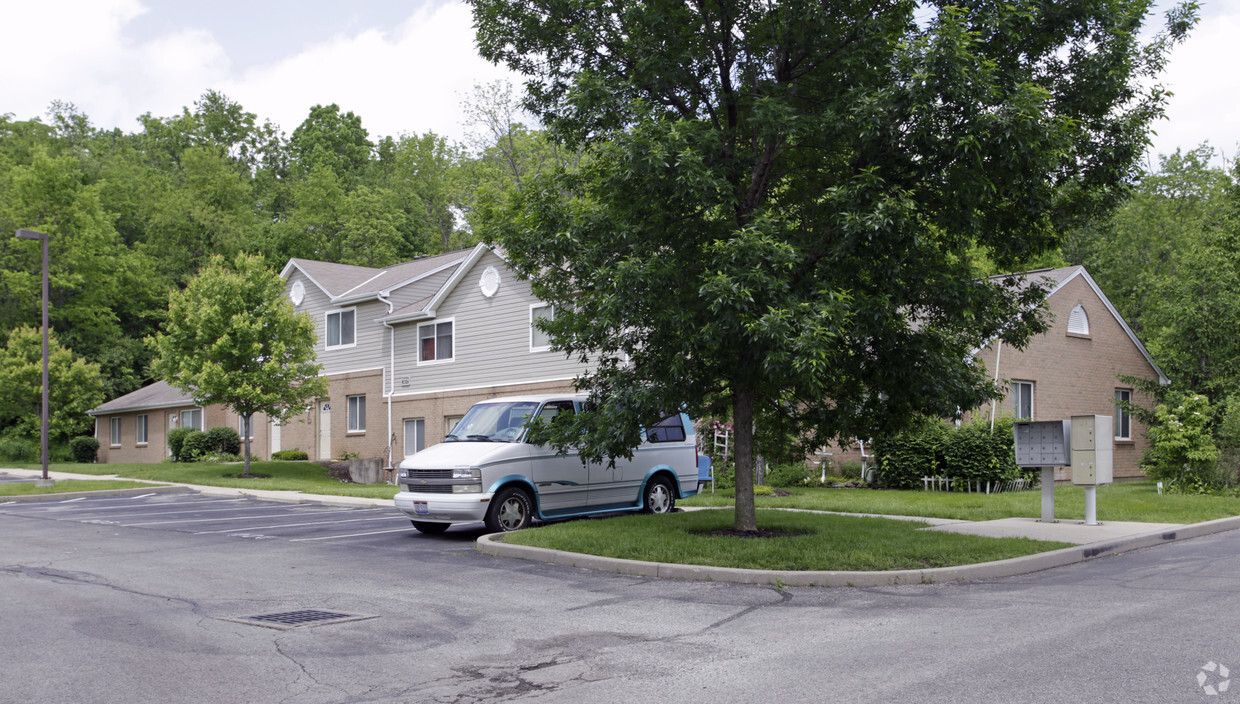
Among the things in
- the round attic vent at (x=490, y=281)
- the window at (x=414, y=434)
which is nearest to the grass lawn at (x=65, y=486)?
the window at (x=414, y=434)

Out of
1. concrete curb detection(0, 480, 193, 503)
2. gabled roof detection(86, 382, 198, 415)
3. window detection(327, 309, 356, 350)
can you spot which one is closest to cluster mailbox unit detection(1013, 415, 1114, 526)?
concrete curb detection(0, 480, 193, 503)

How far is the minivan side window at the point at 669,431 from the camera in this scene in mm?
15902

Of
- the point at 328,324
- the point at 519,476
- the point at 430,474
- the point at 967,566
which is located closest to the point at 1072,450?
the point at 967,566

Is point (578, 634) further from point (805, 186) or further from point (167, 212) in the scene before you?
point (167, 212)

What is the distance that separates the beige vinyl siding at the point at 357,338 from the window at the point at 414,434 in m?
2.50

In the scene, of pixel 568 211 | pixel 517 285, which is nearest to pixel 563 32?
pixel 568 211

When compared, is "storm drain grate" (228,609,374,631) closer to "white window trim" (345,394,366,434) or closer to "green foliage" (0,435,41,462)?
"white window trim" (345,394,366,434)

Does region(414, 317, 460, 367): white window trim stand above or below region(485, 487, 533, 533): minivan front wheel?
above

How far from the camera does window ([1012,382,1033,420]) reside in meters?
25.9

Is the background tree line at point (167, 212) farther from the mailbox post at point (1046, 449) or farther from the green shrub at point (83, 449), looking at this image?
the mailbox post at point (1046, 449)

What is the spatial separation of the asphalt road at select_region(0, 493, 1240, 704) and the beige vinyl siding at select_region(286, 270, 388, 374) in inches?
878

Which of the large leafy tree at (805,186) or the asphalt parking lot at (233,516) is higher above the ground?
the large leafy tree at (805,186)

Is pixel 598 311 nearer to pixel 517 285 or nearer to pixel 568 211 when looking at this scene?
pixel 568 211

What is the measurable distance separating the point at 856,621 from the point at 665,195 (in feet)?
18.1
